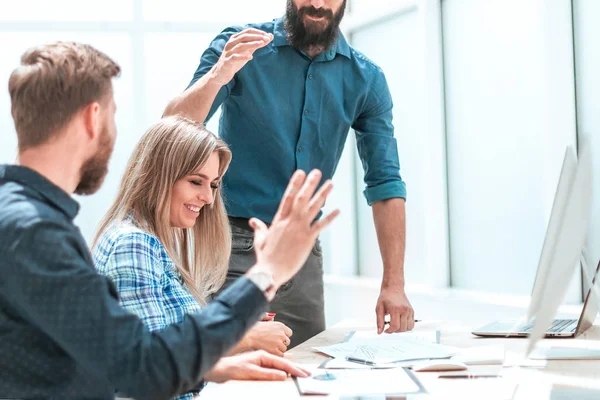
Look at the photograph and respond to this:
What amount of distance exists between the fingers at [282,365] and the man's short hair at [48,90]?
2.41 ft

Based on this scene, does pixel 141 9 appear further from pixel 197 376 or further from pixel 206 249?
pixel 197 376

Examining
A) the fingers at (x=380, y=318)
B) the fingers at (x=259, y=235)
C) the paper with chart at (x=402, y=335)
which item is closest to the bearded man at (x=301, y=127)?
the fingers at (x=380, y=318)

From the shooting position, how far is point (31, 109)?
1.18 meters

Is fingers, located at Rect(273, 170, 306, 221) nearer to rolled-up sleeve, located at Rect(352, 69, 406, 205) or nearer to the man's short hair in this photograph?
the man's short hair

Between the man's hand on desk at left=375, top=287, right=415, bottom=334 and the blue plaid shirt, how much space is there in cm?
76

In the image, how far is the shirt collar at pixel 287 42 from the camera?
2785 millimetres

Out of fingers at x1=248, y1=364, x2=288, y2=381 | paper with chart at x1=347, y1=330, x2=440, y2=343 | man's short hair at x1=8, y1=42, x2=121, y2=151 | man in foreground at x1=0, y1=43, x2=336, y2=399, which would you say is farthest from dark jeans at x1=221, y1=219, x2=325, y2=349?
man's short hair at x1=8, y1=42, x2=121, y2=151

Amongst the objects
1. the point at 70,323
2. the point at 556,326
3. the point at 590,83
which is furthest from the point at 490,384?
the point at 590,83

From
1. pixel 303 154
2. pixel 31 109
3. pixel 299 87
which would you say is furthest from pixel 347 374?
pixel 299 87

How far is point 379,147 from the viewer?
287cm

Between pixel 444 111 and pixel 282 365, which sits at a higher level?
pixel 444 111

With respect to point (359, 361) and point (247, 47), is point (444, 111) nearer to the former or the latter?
point (247, 47)

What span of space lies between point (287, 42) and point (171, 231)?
3.30ft

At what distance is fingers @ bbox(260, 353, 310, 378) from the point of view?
166cm
